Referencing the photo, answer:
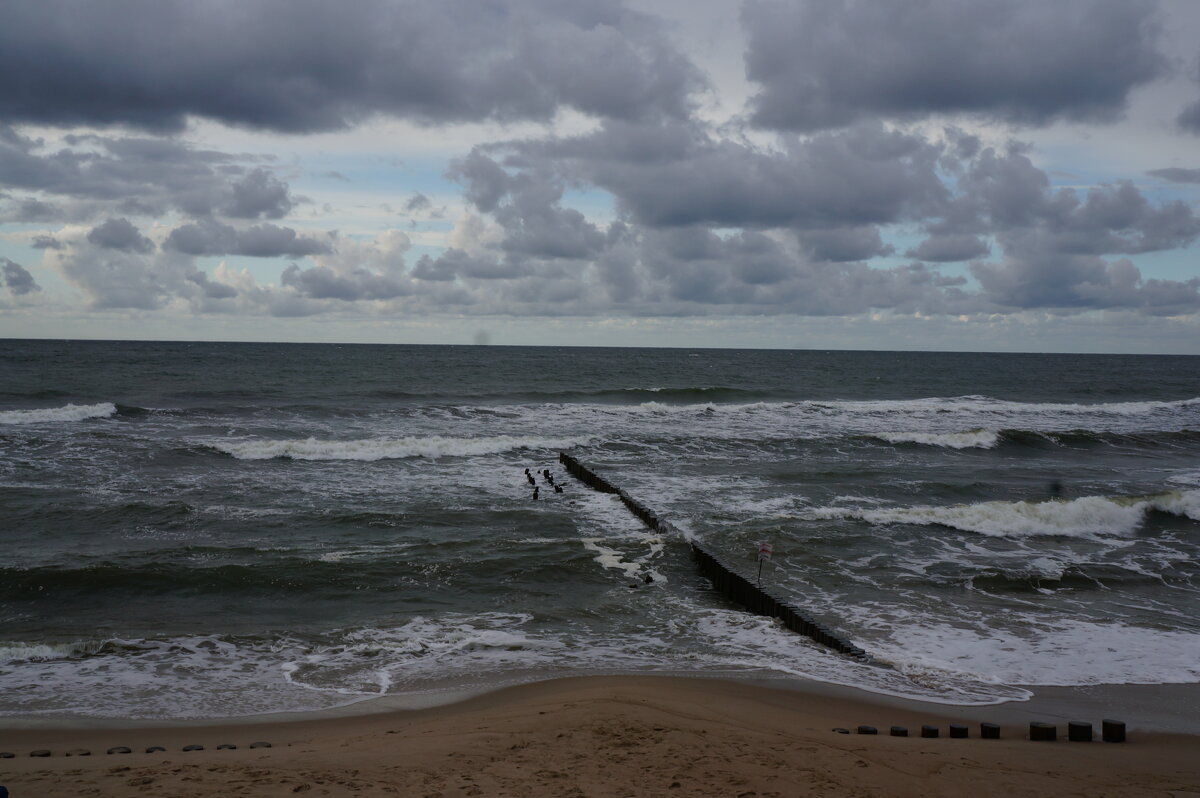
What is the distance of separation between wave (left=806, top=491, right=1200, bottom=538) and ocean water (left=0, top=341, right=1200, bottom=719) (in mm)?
84

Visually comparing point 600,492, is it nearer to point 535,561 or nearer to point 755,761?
point 535,561

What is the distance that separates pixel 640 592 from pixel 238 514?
34.6 ft

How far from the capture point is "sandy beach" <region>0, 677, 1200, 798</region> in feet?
23.6

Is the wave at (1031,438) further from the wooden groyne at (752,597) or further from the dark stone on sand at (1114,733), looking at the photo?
the dark stone on sand at (1114,733)

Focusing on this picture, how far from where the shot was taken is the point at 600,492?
23859 mm

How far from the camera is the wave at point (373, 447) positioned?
2895 cm

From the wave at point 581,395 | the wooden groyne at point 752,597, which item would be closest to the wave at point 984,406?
the wave at point 581,395

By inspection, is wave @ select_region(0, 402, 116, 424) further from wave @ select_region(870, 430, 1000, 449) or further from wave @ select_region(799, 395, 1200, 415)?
wave @ select_region(799, 395, 1200, 415)

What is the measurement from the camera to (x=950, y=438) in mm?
36688

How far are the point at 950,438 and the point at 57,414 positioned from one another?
37750 mm

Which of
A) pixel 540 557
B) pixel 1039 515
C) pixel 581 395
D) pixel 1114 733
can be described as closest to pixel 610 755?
pixel 1114 733

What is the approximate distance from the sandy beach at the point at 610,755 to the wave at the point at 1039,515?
11.2 meters

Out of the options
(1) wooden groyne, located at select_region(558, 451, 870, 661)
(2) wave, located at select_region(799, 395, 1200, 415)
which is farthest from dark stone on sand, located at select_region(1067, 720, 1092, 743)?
(2) wave, located at select_region(799, 395, 1200, 415)

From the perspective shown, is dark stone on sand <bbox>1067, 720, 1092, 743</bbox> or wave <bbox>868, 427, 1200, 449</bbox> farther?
wave <bbox>868, 427, 1200, 449</bbox>
